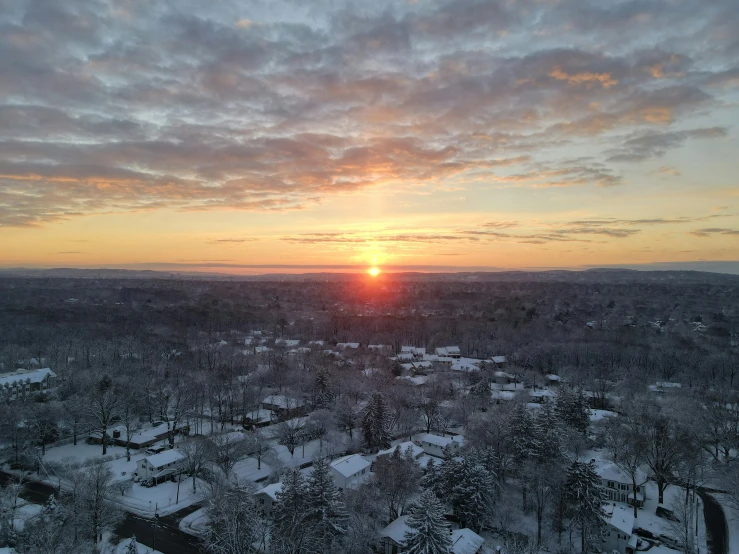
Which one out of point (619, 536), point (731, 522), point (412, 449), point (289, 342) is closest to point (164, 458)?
point (412, 449)

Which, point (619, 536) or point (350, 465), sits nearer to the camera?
point (619, 536)

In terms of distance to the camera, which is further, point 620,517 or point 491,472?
point 491,472

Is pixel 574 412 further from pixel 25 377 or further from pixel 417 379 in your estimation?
pixel 25 377

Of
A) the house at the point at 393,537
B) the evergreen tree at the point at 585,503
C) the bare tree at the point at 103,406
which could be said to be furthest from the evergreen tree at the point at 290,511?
the bare tree at the point at 103,406

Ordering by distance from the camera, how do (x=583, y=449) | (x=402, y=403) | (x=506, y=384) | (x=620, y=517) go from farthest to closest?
(x=506, y=384), (x=402, y=403), (x=583, y=449), (x=620, y=517)

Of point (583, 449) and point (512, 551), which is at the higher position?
point (512, 551)

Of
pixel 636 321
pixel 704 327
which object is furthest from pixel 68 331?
pixel 704 327

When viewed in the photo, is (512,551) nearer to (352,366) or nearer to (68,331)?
(352,366)
